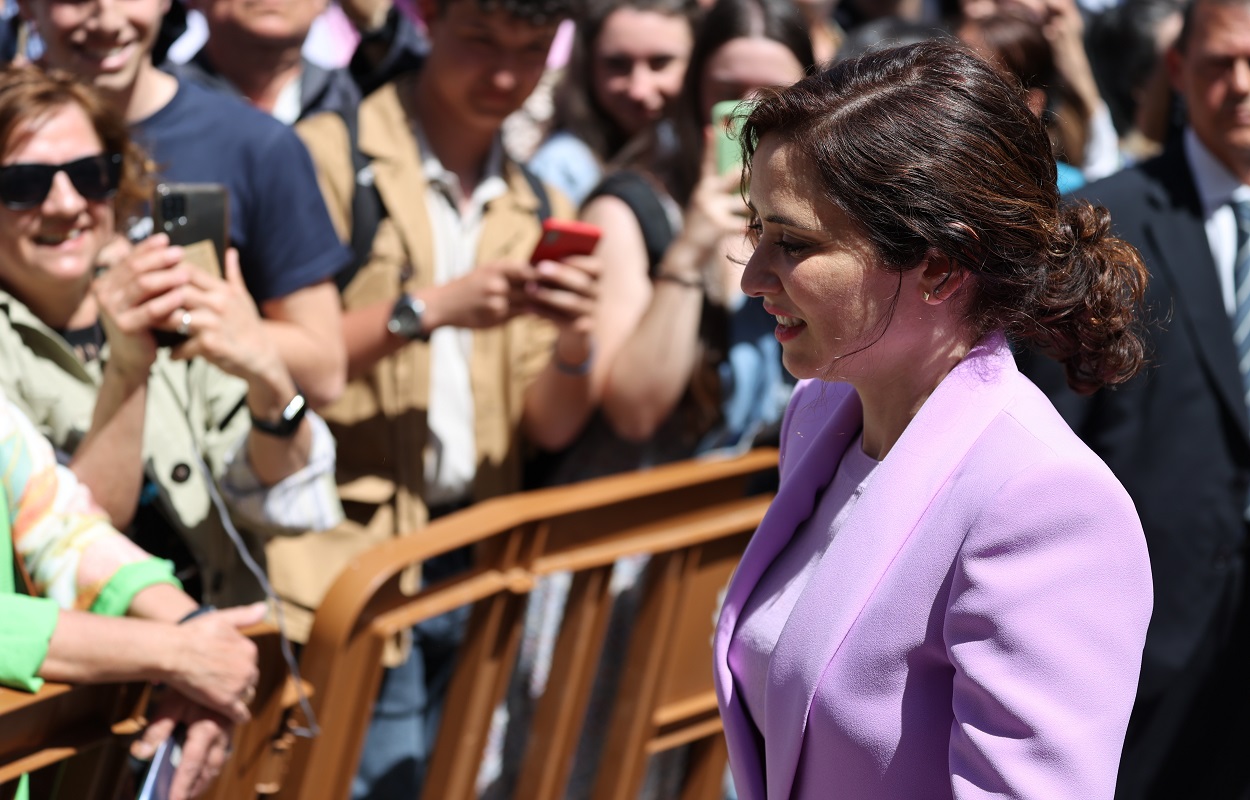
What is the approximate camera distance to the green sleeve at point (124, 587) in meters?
2.22

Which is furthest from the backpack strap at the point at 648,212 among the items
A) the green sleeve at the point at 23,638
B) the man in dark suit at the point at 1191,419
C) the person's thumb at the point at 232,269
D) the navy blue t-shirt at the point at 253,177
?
the green sleeve at the point at 23,638

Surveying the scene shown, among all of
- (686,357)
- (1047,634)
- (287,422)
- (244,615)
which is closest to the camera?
(1047,634)

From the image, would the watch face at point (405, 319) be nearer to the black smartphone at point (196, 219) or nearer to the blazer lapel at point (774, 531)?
the black smartphone at point (196, 219)

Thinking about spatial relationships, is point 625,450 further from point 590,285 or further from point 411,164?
point 411,164

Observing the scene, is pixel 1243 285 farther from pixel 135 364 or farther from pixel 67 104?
pixel 67 104

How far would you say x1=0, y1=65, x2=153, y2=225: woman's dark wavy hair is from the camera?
245 cm

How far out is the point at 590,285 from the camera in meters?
3.15

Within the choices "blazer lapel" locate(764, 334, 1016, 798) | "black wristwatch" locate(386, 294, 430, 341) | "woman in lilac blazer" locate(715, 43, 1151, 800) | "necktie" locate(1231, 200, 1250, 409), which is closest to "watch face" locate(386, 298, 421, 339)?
"black wristwatch" locate(386, 294, 430, 341)

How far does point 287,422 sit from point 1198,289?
2122 millimetres

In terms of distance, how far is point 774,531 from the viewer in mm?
1936

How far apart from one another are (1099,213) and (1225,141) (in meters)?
1.82

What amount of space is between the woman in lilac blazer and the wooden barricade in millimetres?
984

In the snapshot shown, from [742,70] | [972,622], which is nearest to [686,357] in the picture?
[742,70]

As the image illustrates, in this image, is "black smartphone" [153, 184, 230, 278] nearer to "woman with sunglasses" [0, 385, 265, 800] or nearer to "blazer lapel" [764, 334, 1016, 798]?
"woman with sunglasses" [0, 385, 265, 800]
